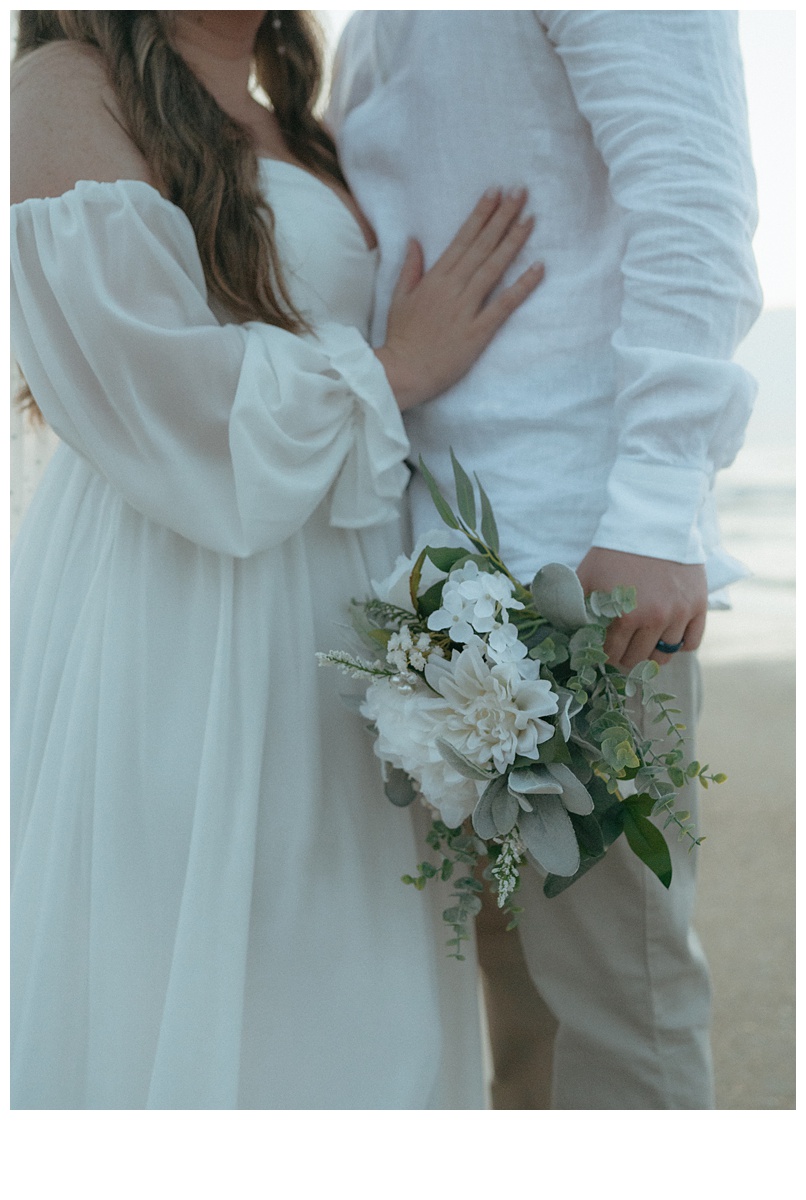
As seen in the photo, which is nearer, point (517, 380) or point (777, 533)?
point (517, 380)

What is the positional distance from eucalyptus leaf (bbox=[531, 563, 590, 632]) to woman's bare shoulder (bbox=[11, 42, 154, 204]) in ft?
1.71

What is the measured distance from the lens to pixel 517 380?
99cm

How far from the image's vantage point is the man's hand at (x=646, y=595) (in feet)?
2.86

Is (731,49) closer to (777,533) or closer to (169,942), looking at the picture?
(169,942)

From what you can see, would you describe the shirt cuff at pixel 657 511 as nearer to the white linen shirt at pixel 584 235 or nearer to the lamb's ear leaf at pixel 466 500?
the white linen shirt at pixel 584 235

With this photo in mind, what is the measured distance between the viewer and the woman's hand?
0.98 metres

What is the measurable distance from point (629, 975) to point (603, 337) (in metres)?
0.68

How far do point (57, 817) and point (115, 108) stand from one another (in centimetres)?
67

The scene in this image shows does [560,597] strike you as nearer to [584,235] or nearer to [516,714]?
[516,714]

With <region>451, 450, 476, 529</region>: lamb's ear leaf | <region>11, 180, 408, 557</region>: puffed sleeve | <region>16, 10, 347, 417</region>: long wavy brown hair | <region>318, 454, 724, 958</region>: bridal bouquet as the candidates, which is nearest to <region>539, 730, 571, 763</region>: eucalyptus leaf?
<region>318, 454, 724, 958</region>: bridal bouquet

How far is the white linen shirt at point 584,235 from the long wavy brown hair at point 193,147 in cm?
17

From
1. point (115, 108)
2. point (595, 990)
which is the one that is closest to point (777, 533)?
point (595, 990)

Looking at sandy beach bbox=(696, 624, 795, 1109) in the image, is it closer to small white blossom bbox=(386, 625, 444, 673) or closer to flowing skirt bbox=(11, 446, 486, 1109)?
flowing skirt bbox=(11, 446, 486, 1109)

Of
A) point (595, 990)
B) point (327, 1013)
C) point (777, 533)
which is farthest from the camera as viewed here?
point (777, 533)
